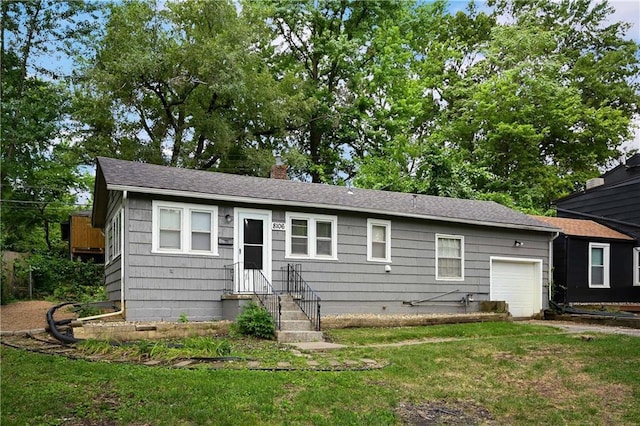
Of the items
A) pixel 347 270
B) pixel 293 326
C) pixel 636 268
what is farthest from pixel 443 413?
pixel 636 268

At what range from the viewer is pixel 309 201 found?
13500 mm

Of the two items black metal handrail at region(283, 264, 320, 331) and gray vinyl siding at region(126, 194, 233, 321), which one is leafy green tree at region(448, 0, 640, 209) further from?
gray vinyl siding at region(126, 194, 233, 321)

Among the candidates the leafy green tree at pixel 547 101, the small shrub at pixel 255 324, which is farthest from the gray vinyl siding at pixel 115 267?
the leafy green tree at pixel 547 101

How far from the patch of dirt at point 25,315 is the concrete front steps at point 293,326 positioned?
4884 mm

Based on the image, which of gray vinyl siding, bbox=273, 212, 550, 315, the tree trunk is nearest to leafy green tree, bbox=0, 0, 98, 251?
the tree trunk

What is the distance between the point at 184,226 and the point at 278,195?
250cm

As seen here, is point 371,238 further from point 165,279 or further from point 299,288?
point 165,279

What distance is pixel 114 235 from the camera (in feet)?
44.8

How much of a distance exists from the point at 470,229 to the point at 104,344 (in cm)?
1090

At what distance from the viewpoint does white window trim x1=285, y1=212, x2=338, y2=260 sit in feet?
43.7

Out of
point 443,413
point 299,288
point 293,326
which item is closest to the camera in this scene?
point 443,413

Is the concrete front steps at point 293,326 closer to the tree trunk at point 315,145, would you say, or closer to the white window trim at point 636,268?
the white window trim at point 636,268

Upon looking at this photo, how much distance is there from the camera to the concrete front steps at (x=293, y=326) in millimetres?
10475

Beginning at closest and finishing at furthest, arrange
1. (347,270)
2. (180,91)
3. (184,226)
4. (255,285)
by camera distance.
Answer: (184,226), (255,285), (347,270), (180,91)
